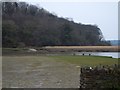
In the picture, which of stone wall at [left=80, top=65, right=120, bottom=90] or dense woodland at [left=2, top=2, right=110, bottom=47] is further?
dense woodland at [left=2, top=2, right=110, bottom=47]

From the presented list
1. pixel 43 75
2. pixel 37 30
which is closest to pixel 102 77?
pixel 43 75

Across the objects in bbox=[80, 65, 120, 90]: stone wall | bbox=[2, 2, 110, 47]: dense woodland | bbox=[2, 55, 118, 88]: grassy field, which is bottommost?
bbox=[2, 55, 118, 88]: grassy field

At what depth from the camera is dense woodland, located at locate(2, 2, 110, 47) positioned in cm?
10781

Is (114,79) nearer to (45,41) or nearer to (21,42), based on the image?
(21,42)

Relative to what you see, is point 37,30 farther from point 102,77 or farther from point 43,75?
point 102,77

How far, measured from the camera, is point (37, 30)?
12350 cm

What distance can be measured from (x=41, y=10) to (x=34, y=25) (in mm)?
23408

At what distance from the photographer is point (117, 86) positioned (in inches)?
396

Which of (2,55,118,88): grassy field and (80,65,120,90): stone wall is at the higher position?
(80,65,120,90): stone wall

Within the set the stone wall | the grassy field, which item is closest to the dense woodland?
the grassy field

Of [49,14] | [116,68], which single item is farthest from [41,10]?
[116,68]

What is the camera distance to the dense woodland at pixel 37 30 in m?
108

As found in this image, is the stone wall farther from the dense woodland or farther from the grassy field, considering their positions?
the dense woodland

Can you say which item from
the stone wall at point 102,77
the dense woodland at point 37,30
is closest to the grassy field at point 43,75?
the stone wall at point 102,77
